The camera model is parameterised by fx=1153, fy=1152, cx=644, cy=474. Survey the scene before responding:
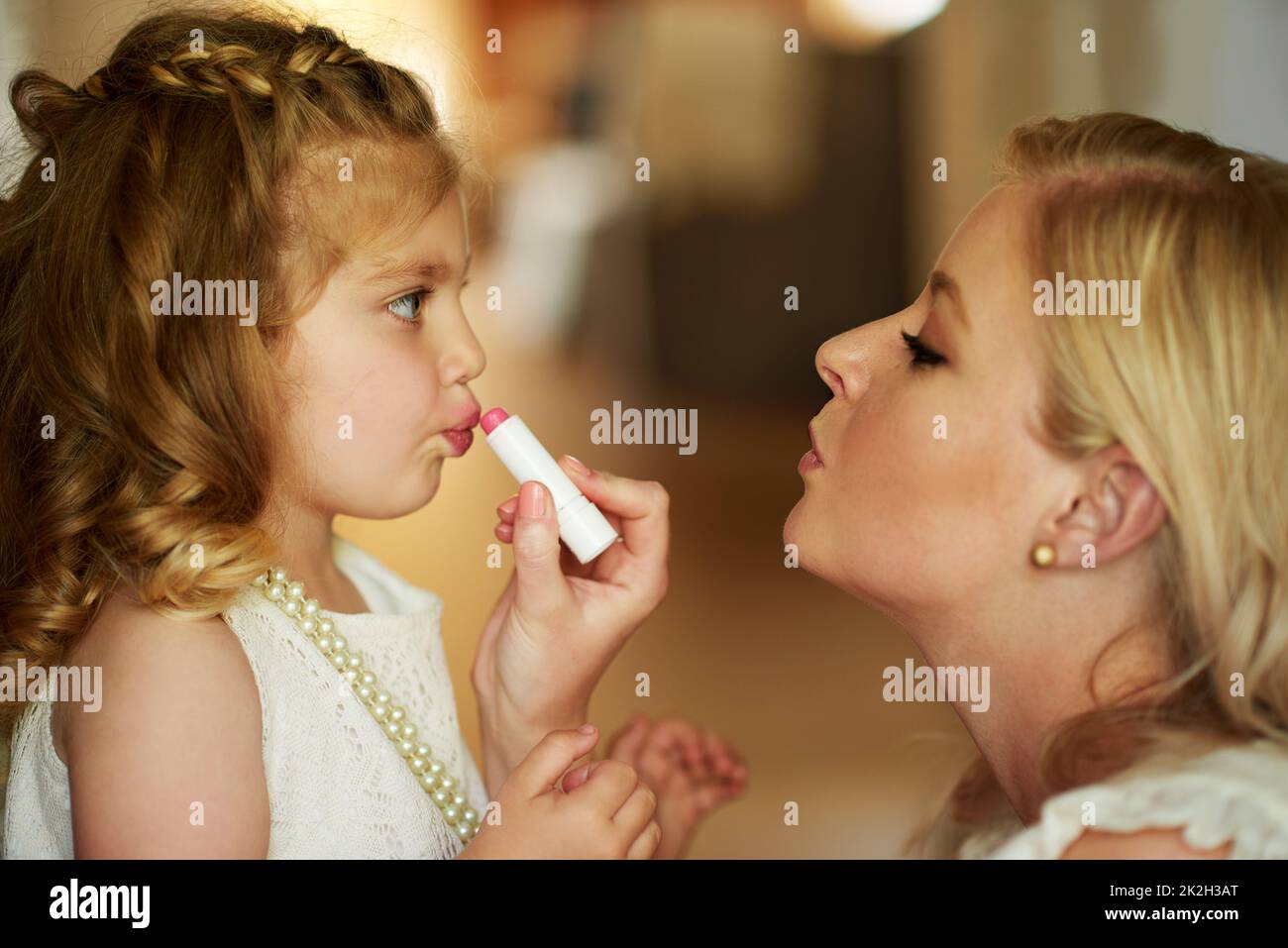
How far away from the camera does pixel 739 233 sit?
4367 millimetres

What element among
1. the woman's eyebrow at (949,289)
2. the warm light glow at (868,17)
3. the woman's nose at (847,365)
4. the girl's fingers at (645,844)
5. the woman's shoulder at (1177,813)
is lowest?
the girl's fingers at (645,844)

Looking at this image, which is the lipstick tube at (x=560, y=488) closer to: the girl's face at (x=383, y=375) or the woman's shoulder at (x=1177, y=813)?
the girl's face at (x=383, y=375)

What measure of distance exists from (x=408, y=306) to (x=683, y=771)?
0.57 meters

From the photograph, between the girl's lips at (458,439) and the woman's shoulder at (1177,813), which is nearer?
the woman's shoulder at (1177,813)

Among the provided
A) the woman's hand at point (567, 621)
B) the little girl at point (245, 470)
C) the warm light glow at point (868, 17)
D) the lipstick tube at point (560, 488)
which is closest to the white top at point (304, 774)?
the little girl at point (245, 470)

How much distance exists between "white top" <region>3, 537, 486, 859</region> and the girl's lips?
18cm

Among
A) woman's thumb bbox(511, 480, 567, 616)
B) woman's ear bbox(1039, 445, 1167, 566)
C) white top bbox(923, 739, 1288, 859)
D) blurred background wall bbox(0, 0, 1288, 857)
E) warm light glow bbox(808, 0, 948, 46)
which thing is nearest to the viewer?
white top bbox(923, 739, 1288, 859)

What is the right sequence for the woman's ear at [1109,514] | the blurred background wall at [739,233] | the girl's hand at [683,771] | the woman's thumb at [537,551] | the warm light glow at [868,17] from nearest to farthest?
the woman's ear at [1109,514]
the woman's thumb at [537,551]
the girl's hand at [683,771]
the blurred background wall at [739,233]
the warm light glow at [868,17]

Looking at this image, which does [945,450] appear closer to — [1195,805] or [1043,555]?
[1043,555]

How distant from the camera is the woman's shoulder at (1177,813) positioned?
2.29 ft

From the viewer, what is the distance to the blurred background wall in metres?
1.64

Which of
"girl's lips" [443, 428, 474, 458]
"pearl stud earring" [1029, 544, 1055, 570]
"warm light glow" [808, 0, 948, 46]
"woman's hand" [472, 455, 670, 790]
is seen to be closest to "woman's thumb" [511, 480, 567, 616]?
"woman's hand" [472, 455, 670, 790]

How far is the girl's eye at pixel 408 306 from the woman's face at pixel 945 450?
0.38 m

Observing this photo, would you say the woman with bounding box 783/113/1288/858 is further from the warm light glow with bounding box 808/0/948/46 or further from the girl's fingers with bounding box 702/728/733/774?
the warm light glow with bounding box 808/0/948/46
